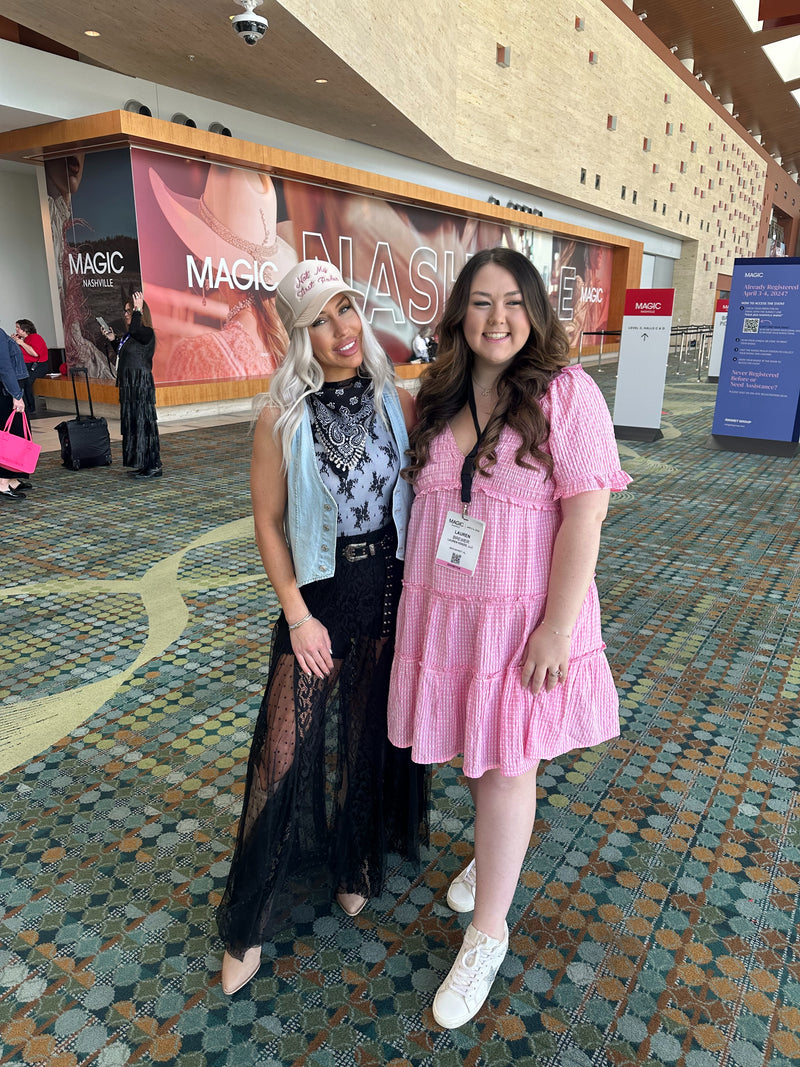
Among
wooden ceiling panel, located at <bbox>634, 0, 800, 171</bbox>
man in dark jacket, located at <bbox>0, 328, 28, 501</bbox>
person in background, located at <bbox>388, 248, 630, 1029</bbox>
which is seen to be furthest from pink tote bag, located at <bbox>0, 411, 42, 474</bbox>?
wooden ceiling panel, located at <bbox>634, 0, 800, 171</bbox>

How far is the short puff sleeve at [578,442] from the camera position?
1355mm

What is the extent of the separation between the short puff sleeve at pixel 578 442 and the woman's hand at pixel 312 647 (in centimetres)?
58

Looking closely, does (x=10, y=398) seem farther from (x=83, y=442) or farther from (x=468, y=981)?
(x=468, y=981)

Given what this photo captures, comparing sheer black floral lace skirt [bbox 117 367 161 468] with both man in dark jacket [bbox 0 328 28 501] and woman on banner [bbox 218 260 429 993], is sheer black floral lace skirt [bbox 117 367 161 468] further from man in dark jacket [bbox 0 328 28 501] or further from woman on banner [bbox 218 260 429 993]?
woman on banner [bbox 218 260 429 993]

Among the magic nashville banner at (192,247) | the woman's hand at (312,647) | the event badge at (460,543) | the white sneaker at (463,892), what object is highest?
the magic nashville banner at (192,247)

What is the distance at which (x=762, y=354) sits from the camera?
755cm

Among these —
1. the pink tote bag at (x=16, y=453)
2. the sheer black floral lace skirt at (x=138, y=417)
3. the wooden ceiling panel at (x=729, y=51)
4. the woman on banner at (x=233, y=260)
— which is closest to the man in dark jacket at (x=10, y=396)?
the pink tote bag at (x=16, y=453)

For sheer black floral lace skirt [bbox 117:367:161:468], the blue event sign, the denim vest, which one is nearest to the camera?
the denim vest

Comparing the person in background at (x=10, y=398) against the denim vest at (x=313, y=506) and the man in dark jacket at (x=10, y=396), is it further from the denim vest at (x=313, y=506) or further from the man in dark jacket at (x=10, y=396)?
the denim vest at (x=313, y=506)

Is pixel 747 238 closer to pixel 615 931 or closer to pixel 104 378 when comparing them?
pixel 104 378

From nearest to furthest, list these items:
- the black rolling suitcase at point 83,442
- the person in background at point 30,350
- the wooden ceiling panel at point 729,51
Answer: the black rolling suitcase at point 83,442
the person in background at point 30,350
the wooden ceiling panel at point 729,51

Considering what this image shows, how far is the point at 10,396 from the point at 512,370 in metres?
5.68

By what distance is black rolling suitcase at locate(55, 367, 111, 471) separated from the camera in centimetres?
672

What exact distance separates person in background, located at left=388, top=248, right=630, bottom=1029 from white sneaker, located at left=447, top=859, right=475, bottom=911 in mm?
241
